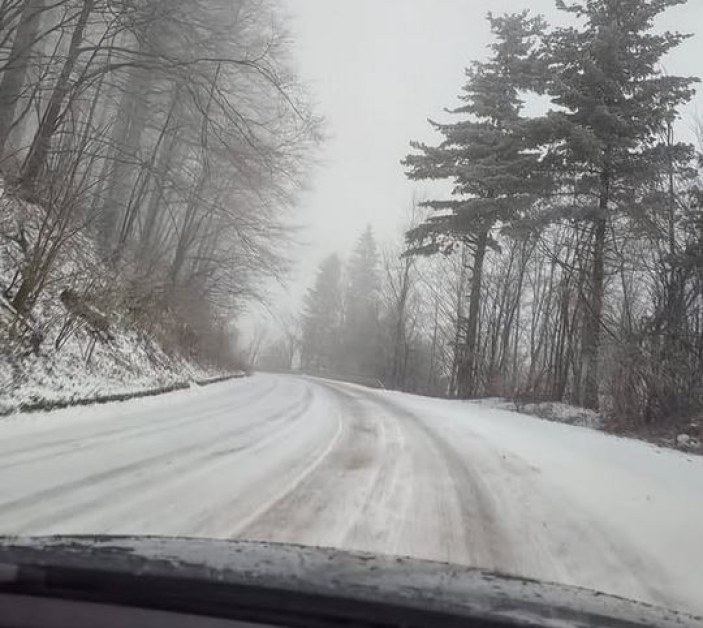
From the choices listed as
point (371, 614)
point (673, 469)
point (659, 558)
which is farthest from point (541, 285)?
point (371, 614)

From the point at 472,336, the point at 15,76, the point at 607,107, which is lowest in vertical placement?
the point at 472,336

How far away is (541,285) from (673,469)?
92.7ft

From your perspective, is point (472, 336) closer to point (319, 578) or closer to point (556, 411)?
point (556, 411)

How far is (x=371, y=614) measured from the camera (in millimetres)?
1730

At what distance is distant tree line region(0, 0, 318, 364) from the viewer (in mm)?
9648

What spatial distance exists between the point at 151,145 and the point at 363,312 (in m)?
36.7

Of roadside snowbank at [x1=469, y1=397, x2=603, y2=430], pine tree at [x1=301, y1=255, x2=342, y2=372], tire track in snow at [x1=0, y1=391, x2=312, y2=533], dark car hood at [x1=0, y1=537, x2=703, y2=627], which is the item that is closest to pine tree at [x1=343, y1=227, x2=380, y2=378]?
pine tree at [x1=301, y1=255, x2=342, y2=372]

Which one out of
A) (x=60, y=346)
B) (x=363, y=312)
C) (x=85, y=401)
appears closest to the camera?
(x=85, y=401)

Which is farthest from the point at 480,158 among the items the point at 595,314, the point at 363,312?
the point at 363,312

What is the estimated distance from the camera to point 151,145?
20.3m

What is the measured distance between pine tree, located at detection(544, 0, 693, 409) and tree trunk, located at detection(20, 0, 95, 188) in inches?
465

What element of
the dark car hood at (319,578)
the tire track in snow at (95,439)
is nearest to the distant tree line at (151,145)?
the tire track in snow at (95,439)

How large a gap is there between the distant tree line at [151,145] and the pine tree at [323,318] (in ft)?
114

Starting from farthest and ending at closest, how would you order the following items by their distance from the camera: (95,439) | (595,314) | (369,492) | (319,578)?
(595,314)
(95,439)
(369,492)
(319,578)
